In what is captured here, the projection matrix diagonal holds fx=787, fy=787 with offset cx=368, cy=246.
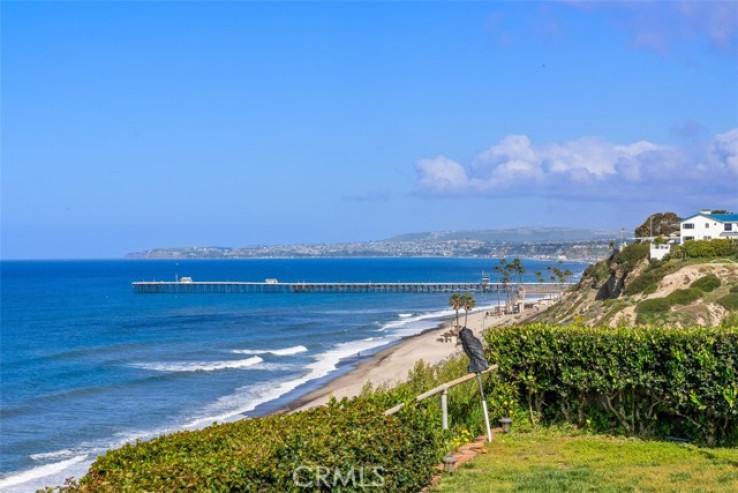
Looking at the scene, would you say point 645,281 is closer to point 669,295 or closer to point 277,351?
point 669,295

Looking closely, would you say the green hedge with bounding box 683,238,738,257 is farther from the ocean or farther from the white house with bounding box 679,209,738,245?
the ocean

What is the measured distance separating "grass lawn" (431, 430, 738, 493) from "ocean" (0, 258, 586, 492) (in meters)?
15.3

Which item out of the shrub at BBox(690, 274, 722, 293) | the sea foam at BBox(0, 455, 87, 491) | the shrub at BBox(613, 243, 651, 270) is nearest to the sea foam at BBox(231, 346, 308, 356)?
the shrub at BBox(690, 274, 722, 293)

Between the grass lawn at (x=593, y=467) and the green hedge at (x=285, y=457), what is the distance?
2.87 ft

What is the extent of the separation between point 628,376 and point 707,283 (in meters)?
35.2

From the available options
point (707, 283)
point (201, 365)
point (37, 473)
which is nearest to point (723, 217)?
point (707, 283)

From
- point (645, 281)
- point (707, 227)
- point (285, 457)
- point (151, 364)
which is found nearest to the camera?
point (285, 457)

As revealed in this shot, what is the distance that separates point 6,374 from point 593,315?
3422 centimetres

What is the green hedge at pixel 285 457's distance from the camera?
6.84 meters

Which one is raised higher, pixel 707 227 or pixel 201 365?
pixel 707 227

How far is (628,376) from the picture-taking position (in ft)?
37.9

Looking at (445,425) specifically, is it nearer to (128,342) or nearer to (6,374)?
(6,374)

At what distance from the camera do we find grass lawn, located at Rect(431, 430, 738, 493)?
944 centimetres

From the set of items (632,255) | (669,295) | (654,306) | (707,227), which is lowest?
(654,306)
